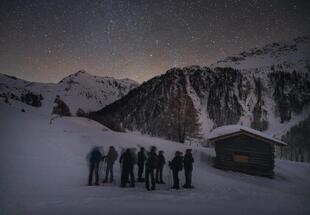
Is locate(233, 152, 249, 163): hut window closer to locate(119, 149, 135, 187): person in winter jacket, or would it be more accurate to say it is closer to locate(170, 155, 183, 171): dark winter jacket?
locate(170, 155, 183, 171): dark winter jacket

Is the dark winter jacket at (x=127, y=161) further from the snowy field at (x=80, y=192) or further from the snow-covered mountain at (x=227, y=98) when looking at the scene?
the snow-covered mountain at (x=227, y=98)

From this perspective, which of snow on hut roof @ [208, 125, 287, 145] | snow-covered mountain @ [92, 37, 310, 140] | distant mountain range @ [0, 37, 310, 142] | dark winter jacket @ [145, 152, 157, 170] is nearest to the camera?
dark winter jacket @ [145, 152, 157, 170]

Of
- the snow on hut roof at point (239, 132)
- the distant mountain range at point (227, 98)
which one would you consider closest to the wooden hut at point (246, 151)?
the snow on hut roof at point (239, 132)

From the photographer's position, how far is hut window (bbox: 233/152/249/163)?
21422 mm

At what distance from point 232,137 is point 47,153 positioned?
15634mm

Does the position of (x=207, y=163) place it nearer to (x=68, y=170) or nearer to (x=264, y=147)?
(x=264, y=147)

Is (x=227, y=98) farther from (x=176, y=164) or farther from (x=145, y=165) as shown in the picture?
(x=145, y=165)

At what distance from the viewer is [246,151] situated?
2162 centimetres

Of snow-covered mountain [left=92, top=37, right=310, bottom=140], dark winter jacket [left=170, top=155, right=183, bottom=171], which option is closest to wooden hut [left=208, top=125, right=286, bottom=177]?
dark winter jacket [left=170, top=155, right=183, bottom=171]

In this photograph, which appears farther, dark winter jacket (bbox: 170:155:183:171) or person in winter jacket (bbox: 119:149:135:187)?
dark winter jacket (bbox: 170:155:183:171)

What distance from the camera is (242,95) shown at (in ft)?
532

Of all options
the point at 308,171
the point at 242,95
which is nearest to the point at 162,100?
the point at 242,95

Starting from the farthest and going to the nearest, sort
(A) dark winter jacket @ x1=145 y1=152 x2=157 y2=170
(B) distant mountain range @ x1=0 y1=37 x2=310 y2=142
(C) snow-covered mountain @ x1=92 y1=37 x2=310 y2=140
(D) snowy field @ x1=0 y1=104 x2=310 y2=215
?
(C) snow-covered mountain @ x1=92 y1=37 x2=310 y2=140, (B) distant mountain range @ x1=0 y1=37 x2=310 y2=142, (A) dark winter jacket @ x1=145 y1=152 x2=157 y2=170, (D) snowy field @ x1=0 y1=104 x2=310 y2=215

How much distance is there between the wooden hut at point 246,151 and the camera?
21.0 metres
